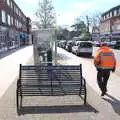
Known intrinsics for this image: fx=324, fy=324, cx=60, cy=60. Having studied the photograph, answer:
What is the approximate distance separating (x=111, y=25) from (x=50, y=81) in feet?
266

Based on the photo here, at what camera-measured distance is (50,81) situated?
9422 mm

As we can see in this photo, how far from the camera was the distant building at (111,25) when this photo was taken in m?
81.4

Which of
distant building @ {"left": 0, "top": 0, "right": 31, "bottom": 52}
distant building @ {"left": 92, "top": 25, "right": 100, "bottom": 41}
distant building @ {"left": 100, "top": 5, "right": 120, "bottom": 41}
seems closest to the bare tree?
distant building @ {"left": 0, "top": 0, "right": 31, "bottom": 52}

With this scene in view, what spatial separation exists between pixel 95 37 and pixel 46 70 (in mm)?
93295

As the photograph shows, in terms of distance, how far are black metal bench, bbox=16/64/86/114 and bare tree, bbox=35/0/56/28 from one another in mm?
19638

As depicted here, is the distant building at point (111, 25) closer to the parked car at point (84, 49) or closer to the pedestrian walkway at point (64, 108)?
the parked car at point (84, 49)

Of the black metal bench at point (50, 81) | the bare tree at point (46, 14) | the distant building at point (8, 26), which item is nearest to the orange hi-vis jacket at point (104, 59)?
the black metal bench at point (50, 81)

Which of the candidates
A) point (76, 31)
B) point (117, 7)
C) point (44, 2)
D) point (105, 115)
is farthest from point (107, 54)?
point (76, 31)

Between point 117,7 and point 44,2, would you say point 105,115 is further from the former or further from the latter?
point 117,7

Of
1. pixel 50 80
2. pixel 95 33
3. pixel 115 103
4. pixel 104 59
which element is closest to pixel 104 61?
Result: pixel 104 59

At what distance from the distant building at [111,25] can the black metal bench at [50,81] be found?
67500mm

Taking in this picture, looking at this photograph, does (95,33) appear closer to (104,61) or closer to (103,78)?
(103,78)

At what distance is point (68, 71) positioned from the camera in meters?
9.65

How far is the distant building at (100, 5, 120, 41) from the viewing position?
267ft
